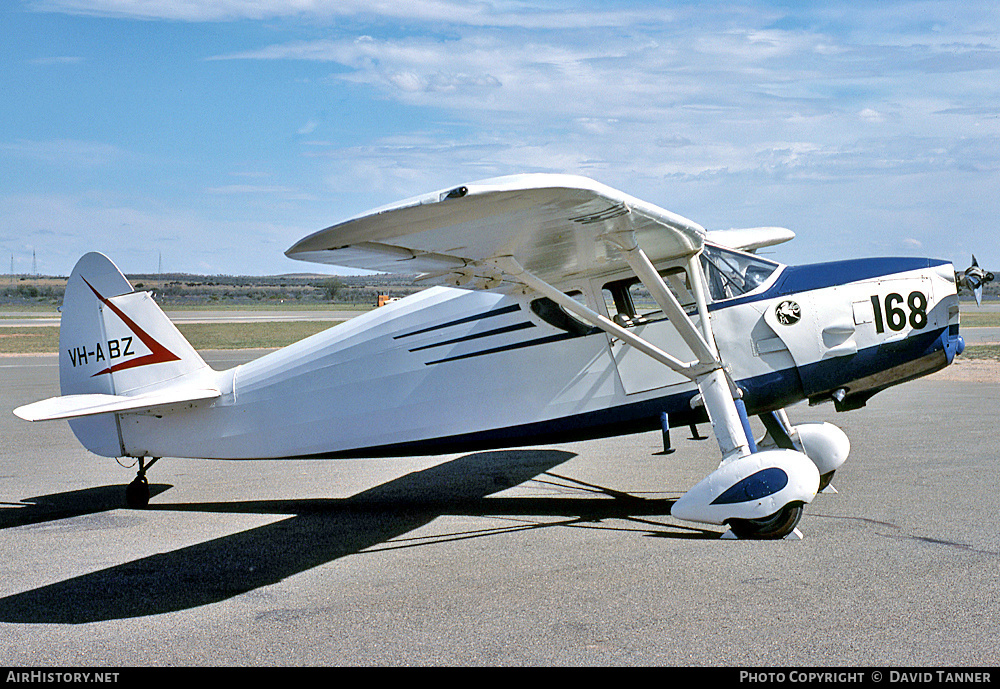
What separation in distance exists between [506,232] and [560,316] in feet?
6.55

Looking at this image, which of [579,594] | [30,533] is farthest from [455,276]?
[30,533]

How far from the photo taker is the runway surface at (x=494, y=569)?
4.78m

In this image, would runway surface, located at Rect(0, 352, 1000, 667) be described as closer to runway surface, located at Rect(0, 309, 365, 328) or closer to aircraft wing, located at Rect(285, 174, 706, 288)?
aircraft wing, located at Rect(285, 174, 706, 288)

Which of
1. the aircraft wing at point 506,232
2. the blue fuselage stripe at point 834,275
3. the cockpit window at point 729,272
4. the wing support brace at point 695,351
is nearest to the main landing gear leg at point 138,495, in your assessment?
the aircraft wing at point 506,232

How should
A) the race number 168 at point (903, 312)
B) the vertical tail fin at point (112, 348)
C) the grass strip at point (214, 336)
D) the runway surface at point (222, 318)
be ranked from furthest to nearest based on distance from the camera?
the runway surface at point (222, 318) < the grass strip at point (214, 336) < the vertical tail fin at point (112, 348) < the race number 168 at point (903, 312)

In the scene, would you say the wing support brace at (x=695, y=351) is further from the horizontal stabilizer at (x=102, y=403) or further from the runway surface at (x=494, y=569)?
the horizontal stabilizer at (x=102, y=403)

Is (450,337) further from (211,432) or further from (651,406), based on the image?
(211,432)

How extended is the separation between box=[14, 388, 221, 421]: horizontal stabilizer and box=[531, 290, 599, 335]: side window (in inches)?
128

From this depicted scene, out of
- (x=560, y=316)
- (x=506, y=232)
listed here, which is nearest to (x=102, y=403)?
(x=560, y=316)

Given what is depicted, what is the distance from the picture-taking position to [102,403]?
8.27m

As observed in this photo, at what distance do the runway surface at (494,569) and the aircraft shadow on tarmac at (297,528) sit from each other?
0.10 ft

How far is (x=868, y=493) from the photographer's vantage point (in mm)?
8461

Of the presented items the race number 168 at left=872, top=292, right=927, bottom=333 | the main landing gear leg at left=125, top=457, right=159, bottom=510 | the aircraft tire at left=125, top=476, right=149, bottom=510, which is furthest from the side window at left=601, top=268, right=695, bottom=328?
the aircraft tire at left=125, top=476, right=149, bottom=510
